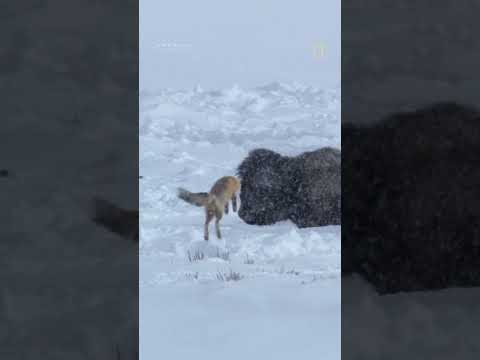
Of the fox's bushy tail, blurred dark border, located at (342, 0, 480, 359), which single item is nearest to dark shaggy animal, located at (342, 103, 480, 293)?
blurred dark border, located at (342, 0, 480, 359)

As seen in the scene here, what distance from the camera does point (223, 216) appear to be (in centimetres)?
627

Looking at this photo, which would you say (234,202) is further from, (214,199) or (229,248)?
(229,248)

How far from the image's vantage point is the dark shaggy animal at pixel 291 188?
6324 millimetres

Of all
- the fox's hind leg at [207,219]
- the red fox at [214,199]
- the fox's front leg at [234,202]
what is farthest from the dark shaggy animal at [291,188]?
the fox's hind leg at [207,219]

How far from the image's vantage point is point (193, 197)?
6.23 m

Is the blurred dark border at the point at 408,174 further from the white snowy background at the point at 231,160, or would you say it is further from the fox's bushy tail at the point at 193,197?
the fox's bushy tail at the point at 193,197

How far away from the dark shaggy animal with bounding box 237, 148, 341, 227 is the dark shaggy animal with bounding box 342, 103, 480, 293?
→ 0.44 ft
